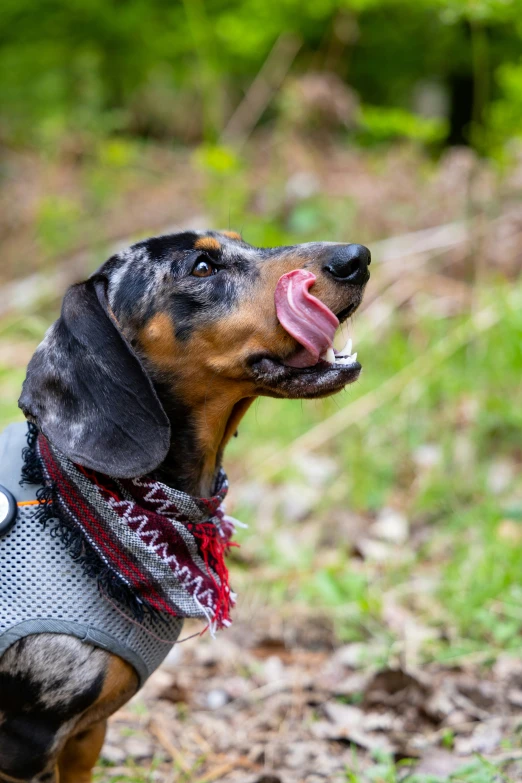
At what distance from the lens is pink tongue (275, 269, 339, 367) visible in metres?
2.46

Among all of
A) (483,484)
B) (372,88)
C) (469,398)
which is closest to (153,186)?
(372,88)

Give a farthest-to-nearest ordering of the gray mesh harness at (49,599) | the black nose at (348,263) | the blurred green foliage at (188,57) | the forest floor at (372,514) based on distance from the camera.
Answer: the blurred green foliage at (188,57), the forest floor at (372,514), the black nose at (348,263), the gray mesh harness at (49,599)

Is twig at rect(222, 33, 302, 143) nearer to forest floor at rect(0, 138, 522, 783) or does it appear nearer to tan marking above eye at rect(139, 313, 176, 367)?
forest floor at rect(0, 138, 522, 783)

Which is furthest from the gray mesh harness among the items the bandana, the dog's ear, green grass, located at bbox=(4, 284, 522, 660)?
green grass, located at bbox=(4, 284, 522, 660)

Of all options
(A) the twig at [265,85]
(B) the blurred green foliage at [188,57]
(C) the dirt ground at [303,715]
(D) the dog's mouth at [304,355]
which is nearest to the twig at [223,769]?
(C) the dirt ground at [303,715]

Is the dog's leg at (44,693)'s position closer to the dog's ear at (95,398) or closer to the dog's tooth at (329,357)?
the dog's ear at (95,398)

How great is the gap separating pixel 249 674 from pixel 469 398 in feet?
7.97

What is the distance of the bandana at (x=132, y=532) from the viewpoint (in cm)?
236

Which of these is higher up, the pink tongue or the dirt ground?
the pink tongue

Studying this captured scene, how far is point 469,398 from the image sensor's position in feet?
17.6

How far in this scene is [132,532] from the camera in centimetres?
239

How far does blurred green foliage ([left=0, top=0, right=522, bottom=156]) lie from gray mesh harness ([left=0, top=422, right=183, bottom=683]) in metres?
6.56

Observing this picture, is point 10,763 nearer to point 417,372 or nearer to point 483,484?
point 483,484

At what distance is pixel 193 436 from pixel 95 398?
0.41 m
